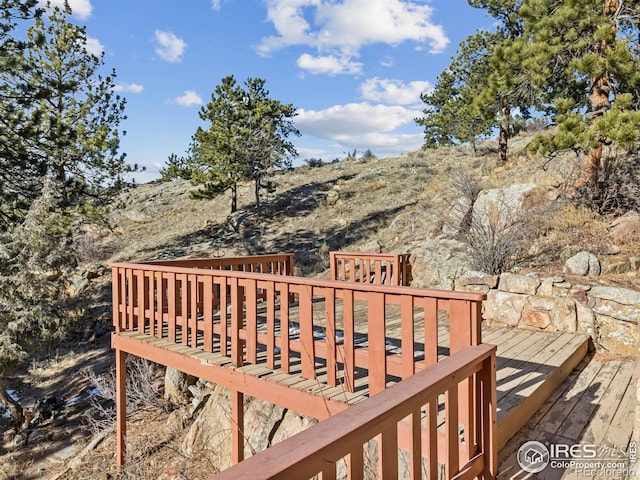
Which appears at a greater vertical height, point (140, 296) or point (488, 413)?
point (140, 296)

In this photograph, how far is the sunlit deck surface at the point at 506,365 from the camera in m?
2.87

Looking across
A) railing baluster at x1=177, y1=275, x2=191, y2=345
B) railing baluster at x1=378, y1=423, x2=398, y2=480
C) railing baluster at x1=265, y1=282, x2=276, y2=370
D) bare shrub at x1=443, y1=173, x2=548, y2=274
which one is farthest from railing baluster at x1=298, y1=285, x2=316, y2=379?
bare shrub at x1=443, y1=173, x2=548, y2=274

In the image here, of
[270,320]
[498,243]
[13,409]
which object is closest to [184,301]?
[270,320]

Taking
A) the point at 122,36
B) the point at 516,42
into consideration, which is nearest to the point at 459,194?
the point at 516,42

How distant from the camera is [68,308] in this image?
9.87 meters

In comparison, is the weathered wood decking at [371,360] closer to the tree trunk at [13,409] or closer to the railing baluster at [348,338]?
the railing baluster at [348,338]

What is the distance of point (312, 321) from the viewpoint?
120 inches

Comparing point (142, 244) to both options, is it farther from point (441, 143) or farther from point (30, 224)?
point (441, 143)

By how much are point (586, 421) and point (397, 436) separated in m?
2.25

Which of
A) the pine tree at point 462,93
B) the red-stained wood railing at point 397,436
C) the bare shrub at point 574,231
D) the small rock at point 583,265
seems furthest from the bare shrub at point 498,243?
Answer: the pine tree at point 462,93

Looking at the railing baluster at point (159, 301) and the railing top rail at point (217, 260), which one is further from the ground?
the railing top rail at point (217, 260)

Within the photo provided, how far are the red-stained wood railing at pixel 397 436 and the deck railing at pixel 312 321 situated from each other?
1.08 feet

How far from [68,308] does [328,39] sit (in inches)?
433

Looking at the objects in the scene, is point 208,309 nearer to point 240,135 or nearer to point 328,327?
point 328,327
